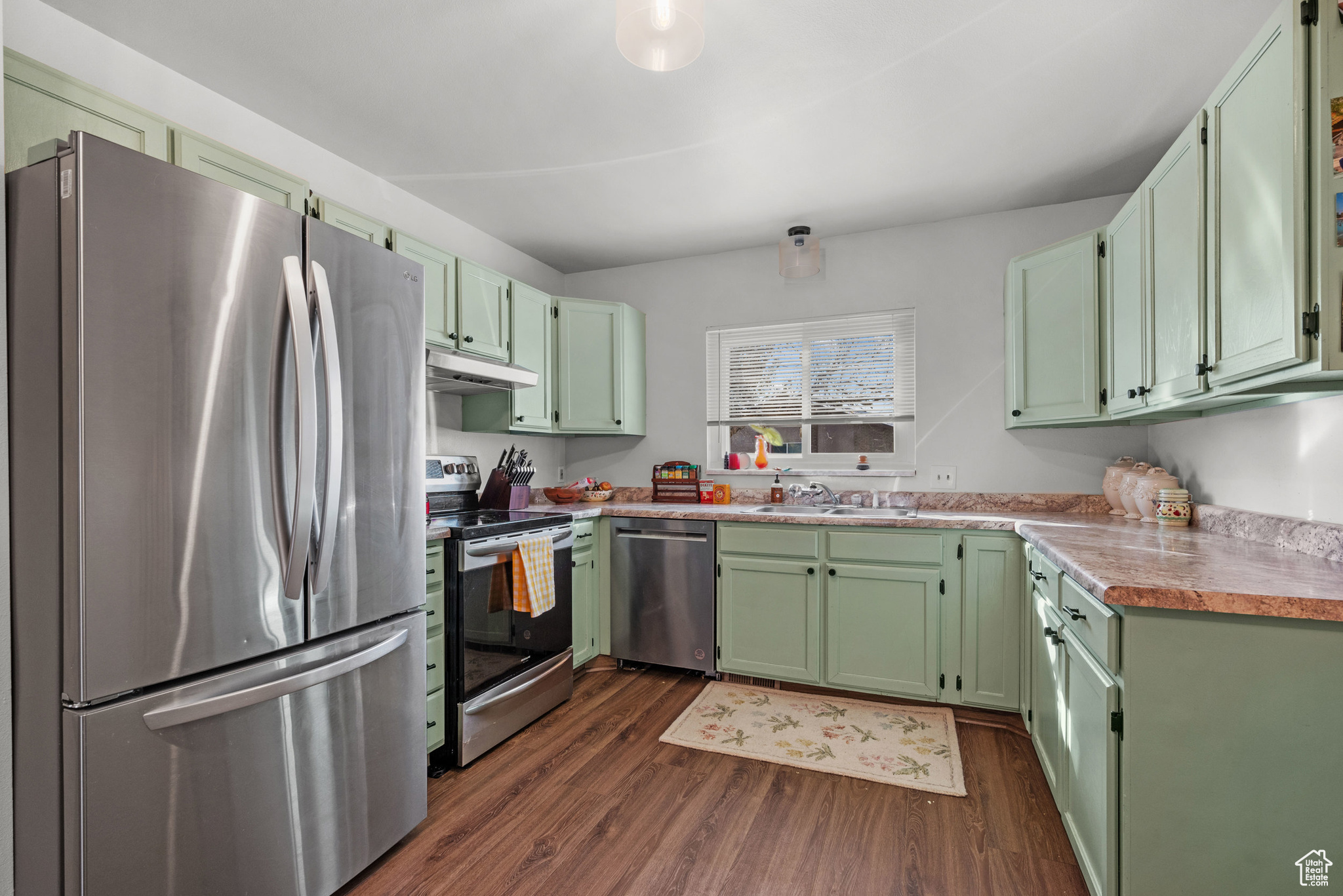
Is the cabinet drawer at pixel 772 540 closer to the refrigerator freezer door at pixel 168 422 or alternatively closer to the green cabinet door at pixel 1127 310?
the green cabinet door at pixel 1127 310

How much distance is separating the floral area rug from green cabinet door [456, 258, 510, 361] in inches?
79.0

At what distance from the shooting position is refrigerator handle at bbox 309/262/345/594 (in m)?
1.59

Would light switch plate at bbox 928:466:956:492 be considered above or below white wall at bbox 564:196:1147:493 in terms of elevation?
below

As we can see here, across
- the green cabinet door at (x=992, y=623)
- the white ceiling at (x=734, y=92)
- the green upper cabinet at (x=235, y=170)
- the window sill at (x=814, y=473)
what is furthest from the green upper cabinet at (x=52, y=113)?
the green cabinet door at (x=992, y=623)

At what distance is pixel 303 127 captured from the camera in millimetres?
2527

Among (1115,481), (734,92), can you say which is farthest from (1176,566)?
(734,92)

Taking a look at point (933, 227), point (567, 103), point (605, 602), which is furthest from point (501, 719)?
point (933, 227)

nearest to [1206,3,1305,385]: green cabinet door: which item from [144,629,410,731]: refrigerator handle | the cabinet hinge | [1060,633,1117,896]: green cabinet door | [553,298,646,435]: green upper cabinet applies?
the cabinet hinge

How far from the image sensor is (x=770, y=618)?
315 centimetres

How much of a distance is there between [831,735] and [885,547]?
858mm

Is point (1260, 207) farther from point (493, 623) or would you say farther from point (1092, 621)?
point (493, 623)

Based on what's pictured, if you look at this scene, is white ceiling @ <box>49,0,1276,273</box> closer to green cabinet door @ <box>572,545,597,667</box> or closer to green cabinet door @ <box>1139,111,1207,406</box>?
green cabinet door @ <box>1139,111,1207,406</box>

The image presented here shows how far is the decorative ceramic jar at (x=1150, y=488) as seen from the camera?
265cm

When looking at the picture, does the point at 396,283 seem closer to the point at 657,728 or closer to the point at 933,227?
the point at 657,728
